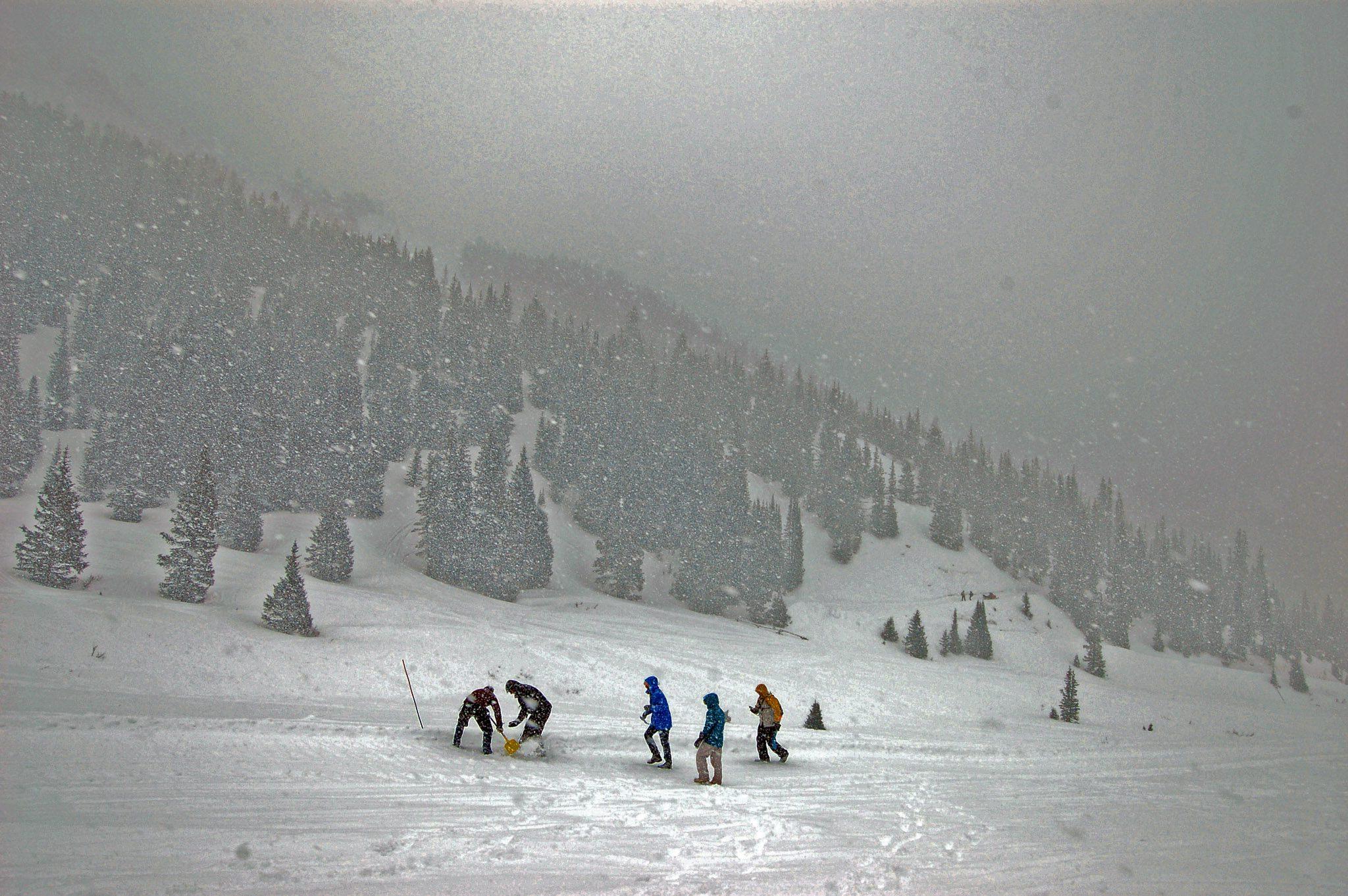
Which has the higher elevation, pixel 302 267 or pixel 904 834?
pixel 302 267

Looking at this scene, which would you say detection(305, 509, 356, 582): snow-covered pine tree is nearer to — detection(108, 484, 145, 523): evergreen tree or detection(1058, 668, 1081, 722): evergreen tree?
detection(108, 484, 145, 523): evergreen tree

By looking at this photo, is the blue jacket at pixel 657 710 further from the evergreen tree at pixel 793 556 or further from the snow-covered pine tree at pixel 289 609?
the evergreen tree at pixel 793 556

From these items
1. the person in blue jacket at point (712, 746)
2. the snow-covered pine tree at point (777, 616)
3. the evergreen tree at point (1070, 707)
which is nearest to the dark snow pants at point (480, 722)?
the person in blue jacket at point (712, 746)

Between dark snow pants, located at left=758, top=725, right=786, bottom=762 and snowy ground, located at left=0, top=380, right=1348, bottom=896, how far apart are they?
0.59 m

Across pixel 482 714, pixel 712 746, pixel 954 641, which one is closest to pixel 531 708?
pixel 482 714

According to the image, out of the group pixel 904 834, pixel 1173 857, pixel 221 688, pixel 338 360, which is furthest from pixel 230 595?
pixel 338 360

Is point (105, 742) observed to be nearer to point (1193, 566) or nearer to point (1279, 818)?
point (1279, 818)

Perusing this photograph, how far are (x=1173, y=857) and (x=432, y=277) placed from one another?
138512mm

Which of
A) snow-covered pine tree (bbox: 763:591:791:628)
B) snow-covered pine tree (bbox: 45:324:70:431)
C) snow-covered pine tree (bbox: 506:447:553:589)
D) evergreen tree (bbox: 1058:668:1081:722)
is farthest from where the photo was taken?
snow-covered pine tree (bbox: 45:324:70:431)

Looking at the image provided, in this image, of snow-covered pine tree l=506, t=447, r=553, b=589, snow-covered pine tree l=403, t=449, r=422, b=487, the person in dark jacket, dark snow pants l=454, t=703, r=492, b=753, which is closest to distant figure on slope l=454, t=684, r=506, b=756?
dark snow pants l=454, t=703, r=492, b=753

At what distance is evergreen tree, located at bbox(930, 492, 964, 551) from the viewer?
325 feet

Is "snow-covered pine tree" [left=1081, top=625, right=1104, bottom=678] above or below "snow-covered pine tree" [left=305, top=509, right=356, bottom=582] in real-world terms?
below

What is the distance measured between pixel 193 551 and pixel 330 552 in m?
14.6

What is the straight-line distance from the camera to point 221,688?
16.5 metres
